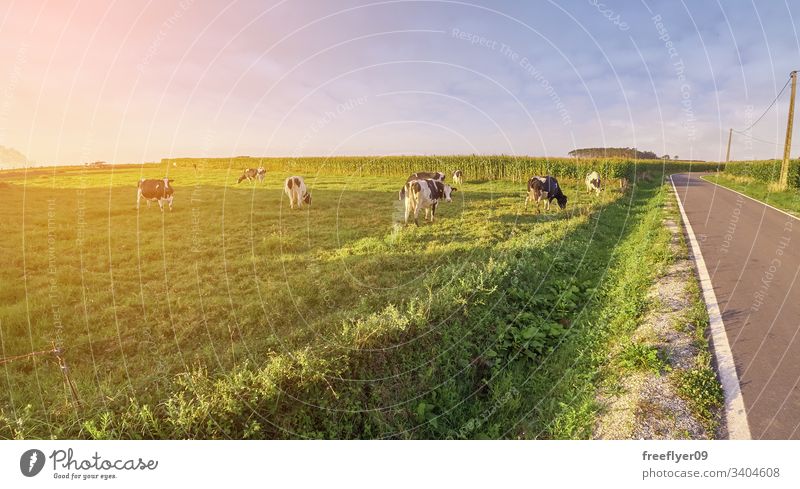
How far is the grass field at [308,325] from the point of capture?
3451 millimetres

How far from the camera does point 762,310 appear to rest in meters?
5.16

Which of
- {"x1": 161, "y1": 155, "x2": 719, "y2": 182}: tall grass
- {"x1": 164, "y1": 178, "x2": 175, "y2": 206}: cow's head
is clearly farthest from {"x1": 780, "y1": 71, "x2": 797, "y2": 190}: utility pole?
{"x1": 164, "y1": 178, "x2": 175, "y2": 206}: cow's head

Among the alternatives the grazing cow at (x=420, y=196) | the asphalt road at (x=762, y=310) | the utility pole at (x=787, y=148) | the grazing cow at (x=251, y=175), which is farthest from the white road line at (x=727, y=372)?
the grazing cow at (x=251, y=175)

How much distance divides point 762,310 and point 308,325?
264 inches

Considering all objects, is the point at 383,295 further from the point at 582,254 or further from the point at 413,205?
the point at 413,205

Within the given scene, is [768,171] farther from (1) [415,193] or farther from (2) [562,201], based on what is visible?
→ (1) [415,193]

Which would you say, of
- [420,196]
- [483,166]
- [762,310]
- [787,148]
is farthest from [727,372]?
[483,166]

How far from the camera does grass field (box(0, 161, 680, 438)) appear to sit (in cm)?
345

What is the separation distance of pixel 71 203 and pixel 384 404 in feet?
49.2

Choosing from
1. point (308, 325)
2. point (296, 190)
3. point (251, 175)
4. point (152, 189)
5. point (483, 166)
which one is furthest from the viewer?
point (483, 166)

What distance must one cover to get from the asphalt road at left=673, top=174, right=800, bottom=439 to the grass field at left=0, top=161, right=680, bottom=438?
1.17m
